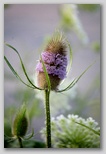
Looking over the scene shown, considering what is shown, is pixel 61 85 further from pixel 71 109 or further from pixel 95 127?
pixel 95 127

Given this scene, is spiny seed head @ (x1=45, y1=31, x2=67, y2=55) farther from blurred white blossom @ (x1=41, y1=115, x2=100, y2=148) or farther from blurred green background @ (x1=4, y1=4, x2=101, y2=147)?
blurred white blossom @ (x1=41, y1=115, x2=100, y2=148)

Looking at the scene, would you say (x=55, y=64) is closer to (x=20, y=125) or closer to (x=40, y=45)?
(x=40, y=45)

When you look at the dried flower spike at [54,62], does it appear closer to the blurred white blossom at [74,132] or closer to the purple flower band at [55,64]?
the purple flower band at [55,64]

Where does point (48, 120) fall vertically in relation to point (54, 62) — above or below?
below

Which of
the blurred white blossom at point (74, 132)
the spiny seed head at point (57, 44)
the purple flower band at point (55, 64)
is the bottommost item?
the blurred white blossom at point (74, 132)

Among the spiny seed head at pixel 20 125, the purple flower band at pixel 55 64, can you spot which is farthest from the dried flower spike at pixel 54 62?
the spiny seed head at pixel 20 125

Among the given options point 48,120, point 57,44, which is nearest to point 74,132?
point 48,120
